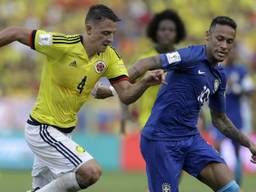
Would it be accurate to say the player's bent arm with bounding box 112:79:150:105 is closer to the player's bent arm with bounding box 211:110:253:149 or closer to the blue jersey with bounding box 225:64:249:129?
the player's bent arm with bounding box 211:110:253:149

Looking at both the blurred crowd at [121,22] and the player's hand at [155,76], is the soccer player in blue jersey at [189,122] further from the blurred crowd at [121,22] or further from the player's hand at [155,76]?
the blurred crowd at [121,22]

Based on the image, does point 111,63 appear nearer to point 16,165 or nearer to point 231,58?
point 231,58

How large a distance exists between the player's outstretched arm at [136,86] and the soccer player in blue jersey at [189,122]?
425 mm

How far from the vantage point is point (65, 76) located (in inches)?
312

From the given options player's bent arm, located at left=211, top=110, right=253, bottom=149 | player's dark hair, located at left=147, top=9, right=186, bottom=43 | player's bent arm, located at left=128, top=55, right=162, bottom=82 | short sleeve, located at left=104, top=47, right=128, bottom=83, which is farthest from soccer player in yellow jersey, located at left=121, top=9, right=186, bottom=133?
player's bent arm, located at left=128, top=55, right=162, bottom=82

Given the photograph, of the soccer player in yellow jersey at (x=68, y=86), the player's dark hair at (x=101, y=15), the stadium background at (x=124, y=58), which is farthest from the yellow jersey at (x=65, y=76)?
the stadium background at (x=124, y=58)

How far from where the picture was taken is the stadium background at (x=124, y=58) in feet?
62.5

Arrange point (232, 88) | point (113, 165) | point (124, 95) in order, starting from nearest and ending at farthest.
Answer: point (124, 95) → point (232, 88) → point (113, 165)

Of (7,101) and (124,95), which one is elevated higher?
(124,95)

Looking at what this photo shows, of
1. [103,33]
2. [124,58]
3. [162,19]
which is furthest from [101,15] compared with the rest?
[124,58]

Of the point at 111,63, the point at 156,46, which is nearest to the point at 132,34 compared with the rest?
the point at 156,46

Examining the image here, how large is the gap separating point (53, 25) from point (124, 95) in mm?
15560

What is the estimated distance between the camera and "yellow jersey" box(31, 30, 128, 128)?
25.9ft

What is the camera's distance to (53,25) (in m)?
23.1
